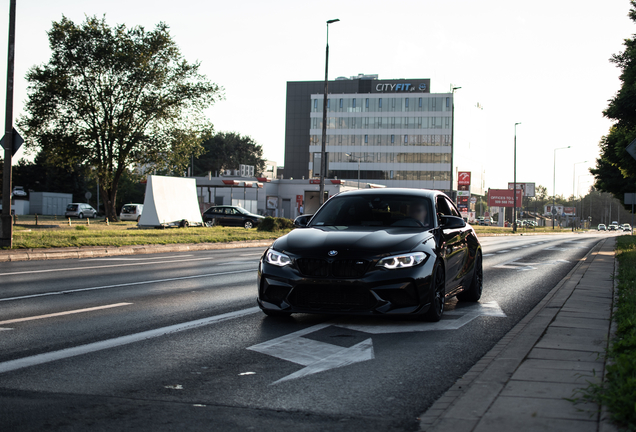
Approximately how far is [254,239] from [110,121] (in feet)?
74.7

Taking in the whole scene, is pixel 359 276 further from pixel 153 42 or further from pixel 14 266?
pixel 153 42

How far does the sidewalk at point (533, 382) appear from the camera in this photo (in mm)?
3621

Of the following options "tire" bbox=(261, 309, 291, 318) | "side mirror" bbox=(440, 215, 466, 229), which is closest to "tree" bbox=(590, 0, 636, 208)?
"side mirror" bbox=(440, 215, 466, 229)

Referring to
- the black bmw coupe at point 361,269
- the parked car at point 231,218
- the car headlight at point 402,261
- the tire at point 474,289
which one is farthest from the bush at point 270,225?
the car headlight at point 402,261

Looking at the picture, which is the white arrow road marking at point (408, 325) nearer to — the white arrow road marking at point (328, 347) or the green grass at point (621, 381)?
the white arrow road marking at point (328, 347)

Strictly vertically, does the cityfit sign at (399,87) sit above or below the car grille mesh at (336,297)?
above

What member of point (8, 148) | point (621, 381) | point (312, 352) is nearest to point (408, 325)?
point (312, 352)

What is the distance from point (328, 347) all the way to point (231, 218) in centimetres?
3691

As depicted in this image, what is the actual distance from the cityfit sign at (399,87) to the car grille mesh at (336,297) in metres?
103

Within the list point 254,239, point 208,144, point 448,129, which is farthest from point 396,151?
point 254,239

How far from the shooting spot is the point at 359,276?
258 inches

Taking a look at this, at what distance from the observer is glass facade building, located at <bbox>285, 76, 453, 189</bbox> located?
347ft

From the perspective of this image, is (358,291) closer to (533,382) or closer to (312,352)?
(312,352)

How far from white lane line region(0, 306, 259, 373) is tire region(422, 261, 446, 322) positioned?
2.17 meters
